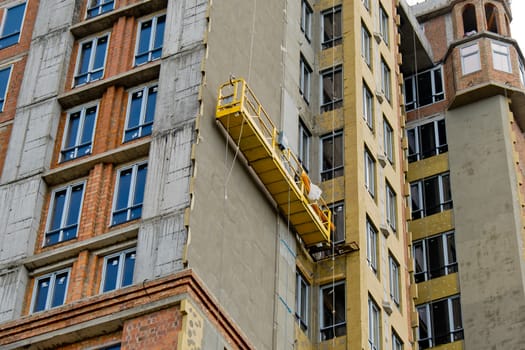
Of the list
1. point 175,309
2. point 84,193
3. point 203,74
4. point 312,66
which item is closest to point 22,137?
point 84,193

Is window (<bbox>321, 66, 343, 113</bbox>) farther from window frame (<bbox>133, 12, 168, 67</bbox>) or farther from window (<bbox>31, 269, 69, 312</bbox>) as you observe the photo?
window (<bbox>31, 269, 69, 312</bbox>)

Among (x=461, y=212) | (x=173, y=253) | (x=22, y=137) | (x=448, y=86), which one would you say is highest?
(x=448, y=86)

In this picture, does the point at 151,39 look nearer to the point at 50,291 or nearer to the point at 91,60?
the point at 91,60

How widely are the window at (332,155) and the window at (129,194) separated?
12.1 m

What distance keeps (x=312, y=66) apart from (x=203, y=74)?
1359 centimetres

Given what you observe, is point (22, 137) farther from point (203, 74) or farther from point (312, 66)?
point (312, 66)

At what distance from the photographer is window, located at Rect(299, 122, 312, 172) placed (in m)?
57.3

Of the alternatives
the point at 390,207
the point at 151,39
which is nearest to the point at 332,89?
the point at 390,207

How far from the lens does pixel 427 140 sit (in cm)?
7531

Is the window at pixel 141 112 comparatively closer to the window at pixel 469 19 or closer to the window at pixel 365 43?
the window at pixel 365 43

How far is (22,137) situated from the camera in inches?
1999

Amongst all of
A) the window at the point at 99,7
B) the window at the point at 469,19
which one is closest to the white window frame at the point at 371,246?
the window at the point at 99,7

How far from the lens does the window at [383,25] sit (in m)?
67.7

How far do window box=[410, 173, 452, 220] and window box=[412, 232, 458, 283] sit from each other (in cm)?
202
